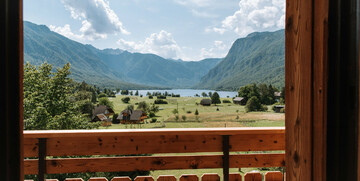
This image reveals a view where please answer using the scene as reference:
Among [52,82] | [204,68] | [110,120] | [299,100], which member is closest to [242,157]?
[299,100]

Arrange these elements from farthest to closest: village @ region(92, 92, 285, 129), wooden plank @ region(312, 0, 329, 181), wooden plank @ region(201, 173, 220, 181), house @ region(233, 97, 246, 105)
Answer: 1. village @ region(92, 92, 285, 129)
2. house @ region(233, 97, 246, 105)
3. wooden plank @ region(201, 173, 220, 181)
4. wooden plank @ region(312, 0, 329, 181)

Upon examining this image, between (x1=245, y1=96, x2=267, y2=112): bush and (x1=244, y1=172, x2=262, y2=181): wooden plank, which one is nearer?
(x1=244, y1=172, x2=262, y2=181): wooden plank

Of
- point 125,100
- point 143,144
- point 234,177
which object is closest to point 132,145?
point 143,144

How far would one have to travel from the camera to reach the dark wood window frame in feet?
1.99

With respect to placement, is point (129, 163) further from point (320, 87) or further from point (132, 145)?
point (320, 87)

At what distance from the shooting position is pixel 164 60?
861 cm

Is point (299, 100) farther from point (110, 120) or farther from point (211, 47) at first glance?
point (211, 47)

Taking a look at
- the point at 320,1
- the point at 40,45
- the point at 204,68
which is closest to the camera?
the point at 320,1

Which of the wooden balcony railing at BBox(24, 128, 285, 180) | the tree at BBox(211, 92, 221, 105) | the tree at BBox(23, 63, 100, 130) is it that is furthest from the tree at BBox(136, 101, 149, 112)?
the wooden balcony railing at BBox(24, 128, 285, 180)

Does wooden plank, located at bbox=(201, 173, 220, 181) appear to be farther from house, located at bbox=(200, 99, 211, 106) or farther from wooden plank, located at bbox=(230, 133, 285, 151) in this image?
house, located at bbox=(200, 99, 211, 106)

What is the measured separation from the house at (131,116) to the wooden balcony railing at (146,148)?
3.82 metres

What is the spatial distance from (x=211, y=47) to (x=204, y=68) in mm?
999

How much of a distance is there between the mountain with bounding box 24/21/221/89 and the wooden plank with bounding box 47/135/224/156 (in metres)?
5.42
